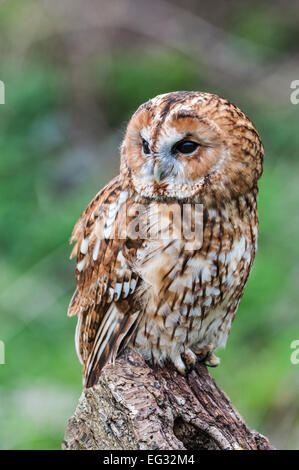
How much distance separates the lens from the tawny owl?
2.26 metres

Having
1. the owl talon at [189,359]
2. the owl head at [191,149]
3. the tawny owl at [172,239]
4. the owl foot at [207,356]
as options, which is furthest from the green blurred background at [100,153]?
the owl head at [191,149]

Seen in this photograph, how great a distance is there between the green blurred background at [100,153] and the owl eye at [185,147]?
2.28 m

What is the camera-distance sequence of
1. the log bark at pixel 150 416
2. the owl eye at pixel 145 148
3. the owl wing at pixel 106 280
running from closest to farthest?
the log bark at pixel 150 416 → the owl eye at pixel 145 148 → the owl wing at pixel 106 280

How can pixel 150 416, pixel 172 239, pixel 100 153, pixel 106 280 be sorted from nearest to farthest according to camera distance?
1. pixel 150 416
2. pixel 172 239
3. pixel 106 280
4. pixel 100 153

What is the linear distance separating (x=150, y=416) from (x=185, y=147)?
91cm

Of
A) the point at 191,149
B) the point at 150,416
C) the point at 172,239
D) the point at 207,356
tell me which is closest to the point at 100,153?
the point at 207,356

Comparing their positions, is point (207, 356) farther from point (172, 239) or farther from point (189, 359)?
point (172, 239)

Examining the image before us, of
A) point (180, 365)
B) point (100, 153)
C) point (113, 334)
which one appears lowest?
point (180, 365)

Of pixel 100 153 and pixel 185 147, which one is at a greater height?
pixel 100 153

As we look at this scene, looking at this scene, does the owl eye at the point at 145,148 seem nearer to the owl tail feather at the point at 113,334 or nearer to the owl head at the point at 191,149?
the owl head at the point at 191,149

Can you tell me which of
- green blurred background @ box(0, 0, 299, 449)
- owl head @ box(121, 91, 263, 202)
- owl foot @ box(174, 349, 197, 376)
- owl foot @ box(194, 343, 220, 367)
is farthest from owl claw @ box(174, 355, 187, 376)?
green blurred background @ box(0, 0, 299, 449)

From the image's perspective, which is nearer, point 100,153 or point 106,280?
point 106,280

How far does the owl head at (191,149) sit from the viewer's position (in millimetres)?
2213

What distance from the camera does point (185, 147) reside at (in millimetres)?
2260
